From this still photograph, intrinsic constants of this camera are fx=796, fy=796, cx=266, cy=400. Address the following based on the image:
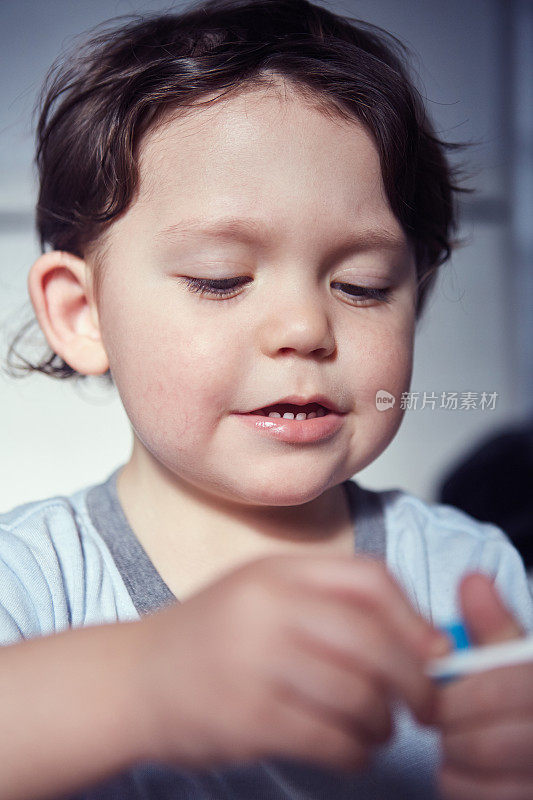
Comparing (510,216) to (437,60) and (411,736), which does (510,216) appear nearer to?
(437,60)

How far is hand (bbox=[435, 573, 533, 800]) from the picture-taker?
27 cm

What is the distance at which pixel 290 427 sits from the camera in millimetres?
431

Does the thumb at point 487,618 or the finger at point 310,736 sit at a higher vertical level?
the thumb at point 487,618

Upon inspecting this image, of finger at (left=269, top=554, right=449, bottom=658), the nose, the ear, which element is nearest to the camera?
finger at (left=269, top=554, right=449, bottom=658)

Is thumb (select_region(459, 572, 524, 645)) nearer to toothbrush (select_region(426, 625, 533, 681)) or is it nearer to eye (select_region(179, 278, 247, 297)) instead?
toothbrush (select_region(426, 625, 533, 681))

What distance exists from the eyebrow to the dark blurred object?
448 mm

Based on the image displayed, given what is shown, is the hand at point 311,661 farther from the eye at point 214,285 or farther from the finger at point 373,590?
the eye at point 214,285

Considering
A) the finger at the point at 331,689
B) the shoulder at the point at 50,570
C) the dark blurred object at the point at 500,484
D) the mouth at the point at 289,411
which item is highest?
the mouth at the point at 289,411

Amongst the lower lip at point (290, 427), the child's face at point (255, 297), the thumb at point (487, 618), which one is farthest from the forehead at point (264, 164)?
the thumb at point (487, 618)

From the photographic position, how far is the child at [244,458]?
25 centimetres

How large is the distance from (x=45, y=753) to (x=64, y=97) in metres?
0.42

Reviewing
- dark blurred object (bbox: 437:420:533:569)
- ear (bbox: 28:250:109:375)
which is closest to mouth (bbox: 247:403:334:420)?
ear (bbox: 28:250:109:375)

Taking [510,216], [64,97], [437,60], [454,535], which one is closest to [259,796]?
[454,535]

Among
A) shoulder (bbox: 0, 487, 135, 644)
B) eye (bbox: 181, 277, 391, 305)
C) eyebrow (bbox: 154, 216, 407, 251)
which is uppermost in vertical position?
eyebrow (bbox: 154, 216, 407, 251)
